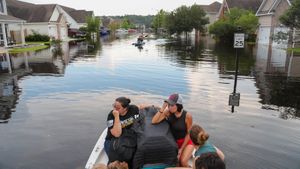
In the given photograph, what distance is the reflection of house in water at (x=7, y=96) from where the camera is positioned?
405 inches

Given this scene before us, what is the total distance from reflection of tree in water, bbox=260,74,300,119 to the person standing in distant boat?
21.5 ft

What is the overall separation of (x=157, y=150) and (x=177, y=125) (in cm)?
82

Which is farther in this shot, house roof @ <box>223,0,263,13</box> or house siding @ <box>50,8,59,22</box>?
house roof @ <box>223,0,263,13</box>

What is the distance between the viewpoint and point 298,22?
31109 mm

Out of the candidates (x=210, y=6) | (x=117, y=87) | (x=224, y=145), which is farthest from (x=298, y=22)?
(x=210, y=6)

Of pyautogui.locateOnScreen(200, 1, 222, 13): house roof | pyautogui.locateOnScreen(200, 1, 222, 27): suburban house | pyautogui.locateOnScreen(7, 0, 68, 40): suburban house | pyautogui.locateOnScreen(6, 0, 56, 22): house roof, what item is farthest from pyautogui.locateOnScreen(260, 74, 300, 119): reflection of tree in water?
pyautogui.locateOnScreen(200, 1, 222, 13): house roof

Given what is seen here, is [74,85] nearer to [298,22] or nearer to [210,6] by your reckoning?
[298,22]

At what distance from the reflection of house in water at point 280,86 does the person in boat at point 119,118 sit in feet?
21.6

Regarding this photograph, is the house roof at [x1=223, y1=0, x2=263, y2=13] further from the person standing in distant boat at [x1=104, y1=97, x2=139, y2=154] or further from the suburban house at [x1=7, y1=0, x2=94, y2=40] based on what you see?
the person standing in distant boat at [x1=104, y1=97, x2=139, y2=154]

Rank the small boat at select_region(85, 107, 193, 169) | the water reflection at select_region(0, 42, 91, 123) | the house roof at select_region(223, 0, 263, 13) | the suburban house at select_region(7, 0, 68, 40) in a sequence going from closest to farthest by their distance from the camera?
the small boat at select_region(85, 107, 193, 169) → the water reflection at select_region(0, 42, 91, 123) → the suburban house at select_region(7, 0, 68, 40) → the house roof at select_region(223, 0, 263, 13)

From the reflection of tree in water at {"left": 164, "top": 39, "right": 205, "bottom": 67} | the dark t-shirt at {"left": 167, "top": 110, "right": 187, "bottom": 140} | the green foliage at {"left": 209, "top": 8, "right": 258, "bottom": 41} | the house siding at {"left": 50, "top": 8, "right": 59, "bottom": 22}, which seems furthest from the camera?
the house siding at {"left": 50, "top": 8, "right": 59, "bottom": 22}

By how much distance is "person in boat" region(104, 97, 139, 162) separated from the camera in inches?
209

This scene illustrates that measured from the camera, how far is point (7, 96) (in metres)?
12.6

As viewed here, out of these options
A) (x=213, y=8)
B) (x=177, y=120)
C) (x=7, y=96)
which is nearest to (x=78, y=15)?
(x=213, y=8)
